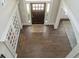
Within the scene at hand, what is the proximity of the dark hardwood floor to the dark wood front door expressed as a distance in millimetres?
372

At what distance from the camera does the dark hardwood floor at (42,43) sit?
15.1 feet

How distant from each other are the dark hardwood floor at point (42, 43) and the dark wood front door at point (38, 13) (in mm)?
372

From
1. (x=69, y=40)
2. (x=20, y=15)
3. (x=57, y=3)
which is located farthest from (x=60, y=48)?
(x=20, y=15)

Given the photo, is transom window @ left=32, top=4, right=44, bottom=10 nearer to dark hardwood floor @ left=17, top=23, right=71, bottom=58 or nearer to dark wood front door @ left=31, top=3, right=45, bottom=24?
dark wood front door @ left=31, top=3, right=45, bottom=24

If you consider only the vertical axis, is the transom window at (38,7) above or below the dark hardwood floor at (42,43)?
above

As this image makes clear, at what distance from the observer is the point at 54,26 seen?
564 centimetres

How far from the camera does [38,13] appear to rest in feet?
18.7

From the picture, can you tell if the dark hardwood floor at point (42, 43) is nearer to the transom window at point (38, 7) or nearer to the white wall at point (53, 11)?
the white wall at point (53, 11)

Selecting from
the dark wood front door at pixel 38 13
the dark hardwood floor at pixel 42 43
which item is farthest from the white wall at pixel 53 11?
the dark wood front door at pixel 38 13

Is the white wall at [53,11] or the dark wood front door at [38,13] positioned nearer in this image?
the white wall at [53,11]

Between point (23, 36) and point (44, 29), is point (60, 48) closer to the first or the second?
point (44, 29)

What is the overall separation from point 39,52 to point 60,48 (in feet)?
2.84

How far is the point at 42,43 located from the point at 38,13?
155 cm

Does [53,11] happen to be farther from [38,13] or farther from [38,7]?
[38,13]
